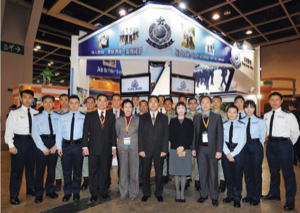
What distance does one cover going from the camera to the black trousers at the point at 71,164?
130 inches

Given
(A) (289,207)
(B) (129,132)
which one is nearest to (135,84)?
(B) (129,132)

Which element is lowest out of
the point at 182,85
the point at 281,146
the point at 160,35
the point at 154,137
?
the point at 281,146

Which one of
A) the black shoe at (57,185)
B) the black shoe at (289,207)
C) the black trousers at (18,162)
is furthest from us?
the black shoe at (57,185)

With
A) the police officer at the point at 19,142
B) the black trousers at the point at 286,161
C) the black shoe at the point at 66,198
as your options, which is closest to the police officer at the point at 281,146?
the black trousers at the point at 286,161

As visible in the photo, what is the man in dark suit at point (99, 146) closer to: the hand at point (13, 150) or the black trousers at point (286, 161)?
the hand at point (13, 150)

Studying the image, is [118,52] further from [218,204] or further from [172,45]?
[218,204]

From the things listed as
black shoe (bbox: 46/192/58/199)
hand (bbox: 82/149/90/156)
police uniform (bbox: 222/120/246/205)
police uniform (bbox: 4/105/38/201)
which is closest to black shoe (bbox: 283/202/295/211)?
police uniform (bbox: 222/120/246/205)

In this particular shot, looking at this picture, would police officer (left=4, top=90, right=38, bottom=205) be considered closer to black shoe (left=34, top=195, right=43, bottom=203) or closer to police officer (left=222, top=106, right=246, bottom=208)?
black shoe (left=34, top=195, right=43, bottom=203)

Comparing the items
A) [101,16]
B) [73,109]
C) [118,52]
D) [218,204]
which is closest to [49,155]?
[73,109]

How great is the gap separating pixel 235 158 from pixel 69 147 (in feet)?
8.50

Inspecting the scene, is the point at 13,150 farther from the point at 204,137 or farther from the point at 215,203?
the point at 215,203

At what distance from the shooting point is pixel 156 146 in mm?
3318

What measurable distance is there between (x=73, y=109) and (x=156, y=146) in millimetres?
1496

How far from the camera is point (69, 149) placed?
10.8 ft
